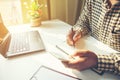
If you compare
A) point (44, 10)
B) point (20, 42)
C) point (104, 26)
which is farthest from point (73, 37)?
point (44, 10)

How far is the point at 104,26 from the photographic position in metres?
1.14

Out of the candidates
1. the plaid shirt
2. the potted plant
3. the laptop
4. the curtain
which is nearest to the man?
the plaid shirt

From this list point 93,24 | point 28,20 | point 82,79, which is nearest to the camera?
point 82,79

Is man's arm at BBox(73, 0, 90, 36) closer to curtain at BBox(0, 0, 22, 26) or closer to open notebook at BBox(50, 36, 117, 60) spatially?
open notebook at BBox(50, 36, 117, 60)

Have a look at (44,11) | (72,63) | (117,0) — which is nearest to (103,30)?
(117,0)

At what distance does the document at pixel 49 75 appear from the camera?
765mm

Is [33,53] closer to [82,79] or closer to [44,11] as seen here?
[82,79]

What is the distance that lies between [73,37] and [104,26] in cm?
22

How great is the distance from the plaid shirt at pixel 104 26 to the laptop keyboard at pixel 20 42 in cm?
37

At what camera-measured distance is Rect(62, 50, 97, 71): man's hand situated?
80 cm

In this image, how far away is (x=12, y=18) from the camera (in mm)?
1466

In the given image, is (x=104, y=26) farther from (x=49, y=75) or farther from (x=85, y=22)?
(x=49, y=75)

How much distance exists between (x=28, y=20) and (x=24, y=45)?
18.7 inches

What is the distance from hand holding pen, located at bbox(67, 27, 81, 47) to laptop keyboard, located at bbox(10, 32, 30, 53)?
0.26 m
